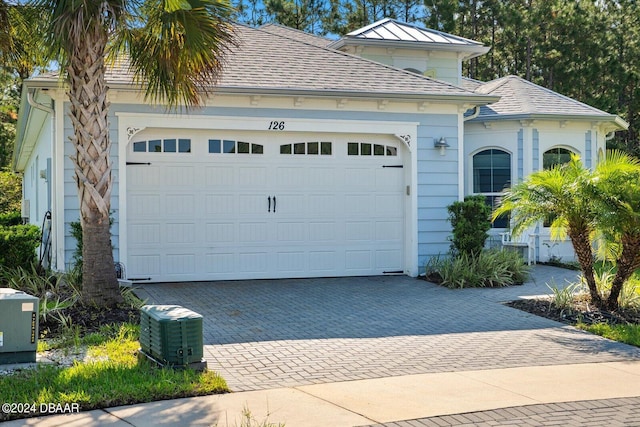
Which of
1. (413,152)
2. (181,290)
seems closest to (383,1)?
(413,152)

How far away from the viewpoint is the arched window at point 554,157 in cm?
1642

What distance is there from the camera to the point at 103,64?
9203 millimetres

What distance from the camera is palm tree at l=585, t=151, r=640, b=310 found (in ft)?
32.2

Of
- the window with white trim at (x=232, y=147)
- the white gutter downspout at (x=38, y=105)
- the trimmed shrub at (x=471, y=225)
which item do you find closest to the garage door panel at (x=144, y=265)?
the window with white trim at (x=232, y=147)

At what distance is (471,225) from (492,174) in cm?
366

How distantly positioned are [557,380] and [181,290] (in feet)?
21.5

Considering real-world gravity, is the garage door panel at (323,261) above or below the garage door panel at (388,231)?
below

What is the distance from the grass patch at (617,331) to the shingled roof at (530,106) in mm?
7160

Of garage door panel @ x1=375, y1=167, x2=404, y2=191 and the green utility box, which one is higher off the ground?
garage door panel @ x1=375, y1=167, x2=404, y2=191

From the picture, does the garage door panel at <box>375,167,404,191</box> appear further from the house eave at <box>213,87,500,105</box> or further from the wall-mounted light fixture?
the house eave at <box>213,87,500,105</box>

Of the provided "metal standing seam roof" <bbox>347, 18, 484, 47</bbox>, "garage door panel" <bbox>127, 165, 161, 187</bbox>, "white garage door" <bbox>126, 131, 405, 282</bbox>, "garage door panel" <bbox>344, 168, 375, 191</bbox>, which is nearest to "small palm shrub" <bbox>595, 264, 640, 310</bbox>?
"white garage door" <bbox>126, 131, 405, 282</bbox>

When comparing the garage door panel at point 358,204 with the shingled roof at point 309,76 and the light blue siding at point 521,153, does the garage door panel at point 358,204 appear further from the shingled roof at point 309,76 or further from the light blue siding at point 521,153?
the light blue siding at point 521,153

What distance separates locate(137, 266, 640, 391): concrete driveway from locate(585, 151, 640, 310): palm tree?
1446 millimetres

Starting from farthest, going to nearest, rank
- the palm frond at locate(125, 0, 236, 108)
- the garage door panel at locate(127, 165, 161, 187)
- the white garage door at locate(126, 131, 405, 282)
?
1. the white garage door at locate(126, 131, 405, 282)
2. the garage door panel at locate(127, 165, 161, 187)
3. the palm frond at locate(125, 0, 236, 108)
